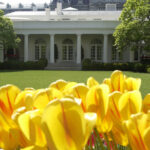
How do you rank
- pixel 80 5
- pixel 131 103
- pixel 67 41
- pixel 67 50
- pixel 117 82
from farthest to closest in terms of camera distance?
pixel 80 5, pixel 67 41, pixel 67 50, pixel 117 82, pixel 131 103

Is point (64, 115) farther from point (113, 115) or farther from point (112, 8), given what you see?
point (112, 8)

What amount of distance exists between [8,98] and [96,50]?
34.6 meters

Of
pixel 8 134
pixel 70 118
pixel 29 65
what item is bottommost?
pixel 29 65

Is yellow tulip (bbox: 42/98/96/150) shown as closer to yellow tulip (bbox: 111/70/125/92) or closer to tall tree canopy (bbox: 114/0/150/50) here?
yellow tulip (bbox: 111/70/125/92)

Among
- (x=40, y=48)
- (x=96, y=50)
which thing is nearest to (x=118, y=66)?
(x=96, y=50)

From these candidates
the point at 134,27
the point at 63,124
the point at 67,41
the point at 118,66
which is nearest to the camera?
the point at 63,124

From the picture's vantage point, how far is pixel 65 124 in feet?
1.88

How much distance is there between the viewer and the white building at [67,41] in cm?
3266

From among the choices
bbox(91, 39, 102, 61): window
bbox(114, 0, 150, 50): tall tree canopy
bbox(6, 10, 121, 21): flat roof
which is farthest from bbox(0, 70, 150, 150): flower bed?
bbox(6, 10, 121, 21): flat roof

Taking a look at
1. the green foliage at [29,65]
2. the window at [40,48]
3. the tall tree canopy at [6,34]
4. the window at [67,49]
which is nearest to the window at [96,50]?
the window at [67,49]

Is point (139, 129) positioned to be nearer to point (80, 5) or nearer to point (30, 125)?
point (30, 125)

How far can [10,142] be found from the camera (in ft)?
2.52

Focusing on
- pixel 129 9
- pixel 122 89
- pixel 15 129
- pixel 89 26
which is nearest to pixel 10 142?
pixel 15 129

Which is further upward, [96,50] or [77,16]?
[77,16]
